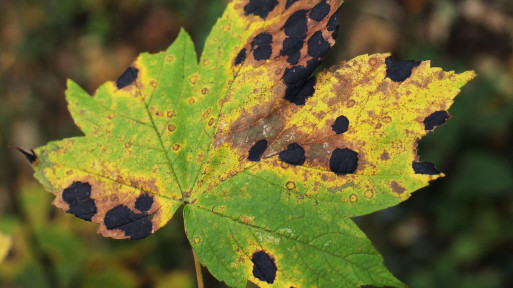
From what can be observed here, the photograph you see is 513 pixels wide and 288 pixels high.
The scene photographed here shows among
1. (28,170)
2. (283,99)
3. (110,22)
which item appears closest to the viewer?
(283,99)

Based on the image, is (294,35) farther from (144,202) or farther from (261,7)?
(144,202)

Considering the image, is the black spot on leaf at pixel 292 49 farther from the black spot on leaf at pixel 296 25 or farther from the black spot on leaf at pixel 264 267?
the black spot on leaf at pixel 264 267

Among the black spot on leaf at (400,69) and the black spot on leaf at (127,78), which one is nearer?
the black spot on leaf at (400,69)

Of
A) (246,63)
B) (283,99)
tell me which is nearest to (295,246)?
(283,99)

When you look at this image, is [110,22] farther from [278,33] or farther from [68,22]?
[278,33]

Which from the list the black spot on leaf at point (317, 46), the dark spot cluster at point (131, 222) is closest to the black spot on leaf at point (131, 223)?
the dark spot cluster at point (131, 222)

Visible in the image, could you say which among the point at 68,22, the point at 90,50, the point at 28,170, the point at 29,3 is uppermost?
the point at 29,3

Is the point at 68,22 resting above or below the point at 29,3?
below
